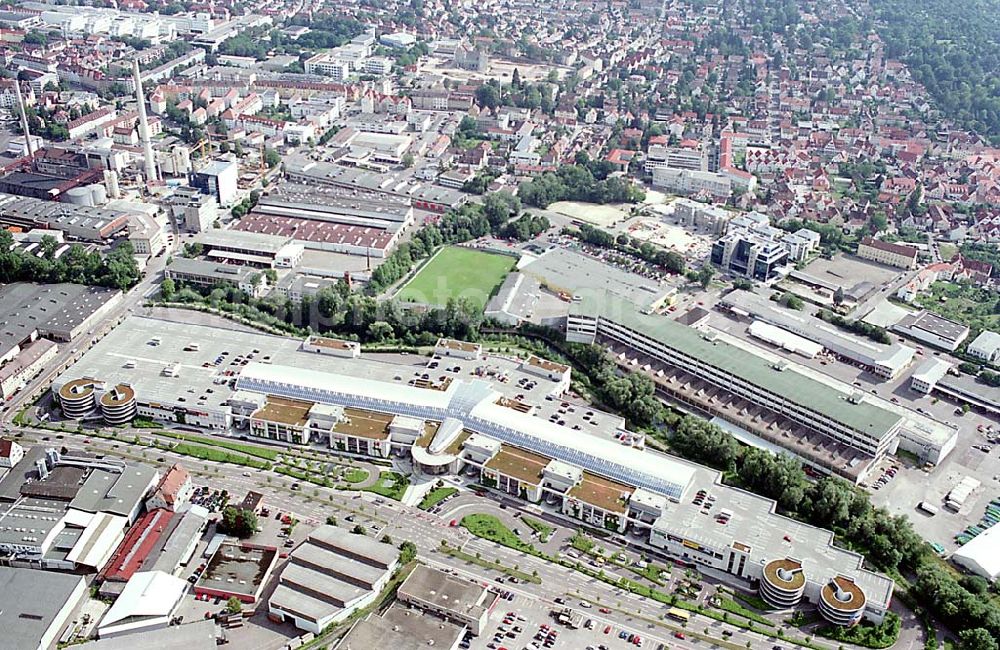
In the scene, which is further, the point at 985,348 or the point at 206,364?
the point at 985,348

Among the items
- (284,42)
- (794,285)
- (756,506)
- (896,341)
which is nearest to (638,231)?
(794,285)

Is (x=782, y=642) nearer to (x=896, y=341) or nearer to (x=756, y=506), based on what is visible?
(x=756, y=506)

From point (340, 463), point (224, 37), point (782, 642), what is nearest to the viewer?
point (782, 642)

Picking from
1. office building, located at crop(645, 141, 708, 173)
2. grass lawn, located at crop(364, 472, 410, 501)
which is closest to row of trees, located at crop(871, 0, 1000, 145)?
office building, located at crop(645, 141, 708, 173)

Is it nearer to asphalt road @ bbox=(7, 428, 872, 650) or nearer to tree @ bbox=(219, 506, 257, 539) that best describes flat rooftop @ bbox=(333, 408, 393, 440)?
asphalt road @ bbox=(7, 428, 872, 650)

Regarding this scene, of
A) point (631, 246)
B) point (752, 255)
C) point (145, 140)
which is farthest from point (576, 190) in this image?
point (145, 140)

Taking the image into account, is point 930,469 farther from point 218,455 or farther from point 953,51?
point 953,51

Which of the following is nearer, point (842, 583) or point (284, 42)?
point (842, 583)

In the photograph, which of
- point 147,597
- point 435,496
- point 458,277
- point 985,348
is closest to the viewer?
point 147,597
